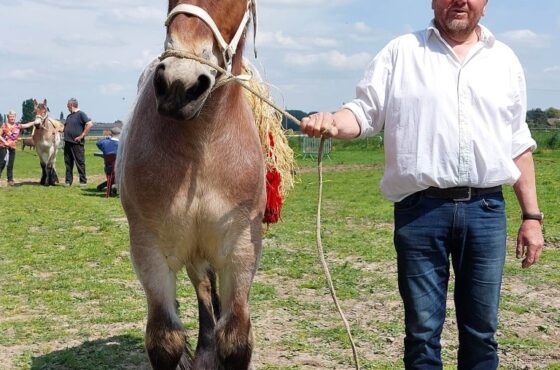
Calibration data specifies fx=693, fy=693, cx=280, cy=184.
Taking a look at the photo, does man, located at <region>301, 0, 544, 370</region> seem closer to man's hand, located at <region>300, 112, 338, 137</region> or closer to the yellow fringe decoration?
man's hand, located at <region>300, 112, 338, 137</region>

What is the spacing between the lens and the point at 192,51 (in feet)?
9.14

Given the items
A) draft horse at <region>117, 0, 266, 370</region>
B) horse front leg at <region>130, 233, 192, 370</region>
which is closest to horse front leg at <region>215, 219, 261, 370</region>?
draft horse at <region>117, 0, 266, 370</region>

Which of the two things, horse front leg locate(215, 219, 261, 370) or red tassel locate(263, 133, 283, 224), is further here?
red tassel locate(263, 133, 283, 224)

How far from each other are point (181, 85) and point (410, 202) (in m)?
1.21

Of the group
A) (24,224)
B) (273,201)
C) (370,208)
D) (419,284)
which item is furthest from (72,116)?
(419,284)

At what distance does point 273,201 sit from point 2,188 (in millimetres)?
14602

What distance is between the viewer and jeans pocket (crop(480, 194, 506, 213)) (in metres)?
3.17

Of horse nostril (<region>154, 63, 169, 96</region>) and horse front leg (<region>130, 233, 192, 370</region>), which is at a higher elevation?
horse nostril (<region>154, 63, 169, 96</region>)

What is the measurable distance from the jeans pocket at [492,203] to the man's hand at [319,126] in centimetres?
77

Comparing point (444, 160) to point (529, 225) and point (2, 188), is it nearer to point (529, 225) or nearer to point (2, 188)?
point (529, 225)

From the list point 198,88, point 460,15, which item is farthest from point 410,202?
point 198,88

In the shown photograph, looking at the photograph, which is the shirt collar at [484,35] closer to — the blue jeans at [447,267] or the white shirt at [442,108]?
the white shirt at [442,108]

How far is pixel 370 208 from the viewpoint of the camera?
1242 centimetres

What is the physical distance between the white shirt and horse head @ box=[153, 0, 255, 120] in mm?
664
